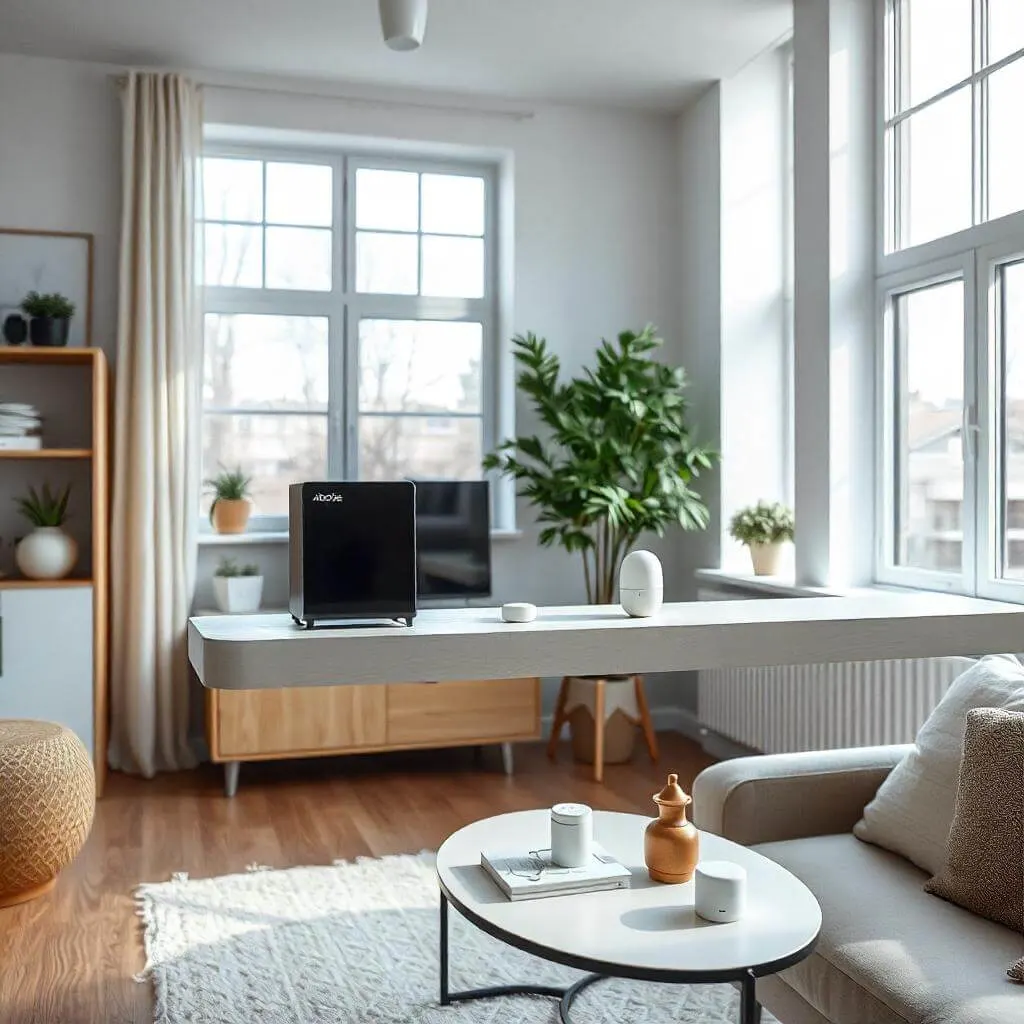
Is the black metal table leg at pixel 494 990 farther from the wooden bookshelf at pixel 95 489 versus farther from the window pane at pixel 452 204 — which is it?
the window pane at pixel 452 204

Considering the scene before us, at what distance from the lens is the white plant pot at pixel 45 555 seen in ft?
13.5

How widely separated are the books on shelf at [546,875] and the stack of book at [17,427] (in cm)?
279

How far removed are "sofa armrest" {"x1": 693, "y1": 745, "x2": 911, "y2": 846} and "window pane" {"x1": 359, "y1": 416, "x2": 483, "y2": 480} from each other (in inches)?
106

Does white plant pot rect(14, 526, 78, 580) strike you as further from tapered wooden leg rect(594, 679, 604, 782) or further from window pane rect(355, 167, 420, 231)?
tapered wooden leg rect(594, 679, 604, 782)

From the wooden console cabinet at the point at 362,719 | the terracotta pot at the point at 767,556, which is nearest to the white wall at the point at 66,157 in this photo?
the wooden console cabinet at the point at 362,719

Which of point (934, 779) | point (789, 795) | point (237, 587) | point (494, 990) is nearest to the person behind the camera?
point (934, 779)

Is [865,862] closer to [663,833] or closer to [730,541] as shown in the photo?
[663,833]

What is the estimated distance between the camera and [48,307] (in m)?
4.16

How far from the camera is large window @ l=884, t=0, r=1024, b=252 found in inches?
132

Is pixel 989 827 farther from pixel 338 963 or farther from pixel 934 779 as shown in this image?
pixel 338 963

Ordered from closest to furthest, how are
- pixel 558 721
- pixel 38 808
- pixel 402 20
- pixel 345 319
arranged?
pixel 402 20 < pixel 38 808 < pixel 558 721 < pixel 345 319

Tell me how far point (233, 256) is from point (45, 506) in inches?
51.4

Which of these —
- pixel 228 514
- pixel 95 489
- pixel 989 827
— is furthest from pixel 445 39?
pixel 989 827

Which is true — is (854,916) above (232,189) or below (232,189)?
below
